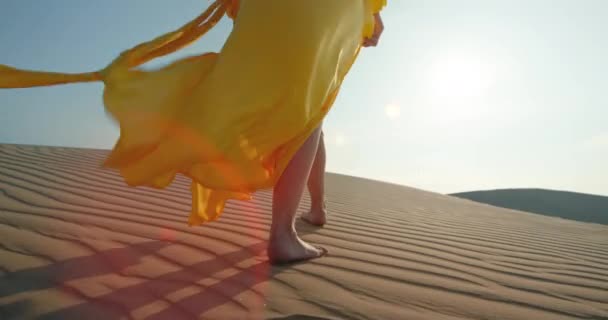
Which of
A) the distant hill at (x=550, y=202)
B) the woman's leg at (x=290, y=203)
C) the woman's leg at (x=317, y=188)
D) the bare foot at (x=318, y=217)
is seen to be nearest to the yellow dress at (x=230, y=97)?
the woman's leg at (x=290, y=203)

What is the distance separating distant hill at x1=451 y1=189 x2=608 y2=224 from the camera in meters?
16.7

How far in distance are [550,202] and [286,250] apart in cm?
1981

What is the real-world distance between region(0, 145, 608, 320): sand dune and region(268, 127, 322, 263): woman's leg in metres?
0.06

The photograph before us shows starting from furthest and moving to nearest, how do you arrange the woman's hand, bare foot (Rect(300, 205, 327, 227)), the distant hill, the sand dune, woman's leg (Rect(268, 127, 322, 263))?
the distant hill < bare foot (Rect(300, 205, 327, 227)) < the woman's hand < woman's leg (Rect(268, 127, 322, 263)) < the sand dune

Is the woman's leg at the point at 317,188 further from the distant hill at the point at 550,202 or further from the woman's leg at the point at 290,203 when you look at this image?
the distant hill at the point at 550,202

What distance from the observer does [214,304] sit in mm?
1224

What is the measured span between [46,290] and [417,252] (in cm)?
159

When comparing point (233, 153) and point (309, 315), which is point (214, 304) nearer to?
point (309, 315)

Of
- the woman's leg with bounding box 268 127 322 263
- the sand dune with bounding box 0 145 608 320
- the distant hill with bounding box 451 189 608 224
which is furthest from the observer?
the distant hill with bounding box 451 189 608 224

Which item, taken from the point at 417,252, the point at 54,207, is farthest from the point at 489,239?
the point at 54,207

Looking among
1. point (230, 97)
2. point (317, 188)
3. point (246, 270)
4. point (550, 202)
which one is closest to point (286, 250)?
point (246, 270)

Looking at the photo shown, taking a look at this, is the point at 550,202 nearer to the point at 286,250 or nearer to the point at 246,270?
the point at 286,250

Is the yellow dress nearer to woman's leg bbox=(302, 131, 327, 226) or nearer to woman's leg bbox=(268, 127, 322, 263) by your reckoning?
woman's leg bbox=(268, 127, 322, 263)

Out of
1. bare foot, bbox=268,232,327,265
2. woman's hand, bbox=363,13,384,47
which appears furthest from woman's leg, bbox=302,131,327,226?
bare foot, bbox=268,232,327,265
